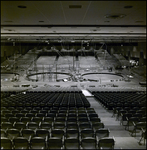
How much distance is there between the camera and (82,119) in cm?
817

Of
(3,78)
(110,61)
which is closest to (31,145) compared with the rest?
(3,78)

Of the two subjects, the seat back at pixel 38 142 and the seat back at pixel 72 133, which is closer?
the seat back at pixel 38 142

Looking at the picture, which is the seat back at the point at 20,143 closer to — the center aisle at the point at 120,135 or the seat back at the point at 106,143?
the seat back at the point at 106,143

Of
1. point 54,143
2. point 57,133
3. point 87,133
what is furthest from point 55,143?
point 87,133

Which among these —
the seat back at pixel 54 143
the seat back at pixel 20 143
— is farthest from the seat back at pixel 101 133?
the seat back at pixel 20 143

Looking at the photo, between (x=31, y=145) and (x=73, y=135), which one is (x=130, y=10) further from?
(x=31, y=145)

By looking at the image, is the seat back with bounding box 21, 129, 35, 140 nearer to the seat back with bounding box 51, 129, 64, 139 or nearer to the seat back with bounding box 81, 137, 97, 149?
the seat back with bounding box 51, 129, 64, 139

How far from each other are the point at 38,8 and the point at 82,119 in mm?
4485

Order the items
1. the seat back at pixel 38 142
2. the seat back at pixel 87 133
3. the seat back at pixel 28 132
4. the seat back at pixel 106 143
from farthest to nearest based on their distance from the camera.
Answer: the seat back at pixel 28 132, the seat back at pixel 87 133, the seat back at pixel 38 142, the seat back at pixel 106 143

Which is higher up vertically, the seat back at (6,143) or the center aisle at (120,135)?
the seat back at (6,143)

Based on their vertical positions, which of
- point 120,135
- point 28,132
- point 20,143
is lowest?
point 120,135

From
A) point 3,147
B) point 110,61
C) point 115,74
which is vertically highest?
point 110,61

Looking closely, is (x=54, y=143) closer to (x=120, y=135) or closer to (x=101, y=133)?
(x=101, y=133)

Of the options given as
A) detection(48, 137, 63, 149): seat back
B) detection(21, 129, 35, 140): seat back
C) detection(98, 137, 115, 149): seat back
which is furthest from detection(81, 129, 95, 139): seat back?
detection(21, 129, 35, 140): seat back
